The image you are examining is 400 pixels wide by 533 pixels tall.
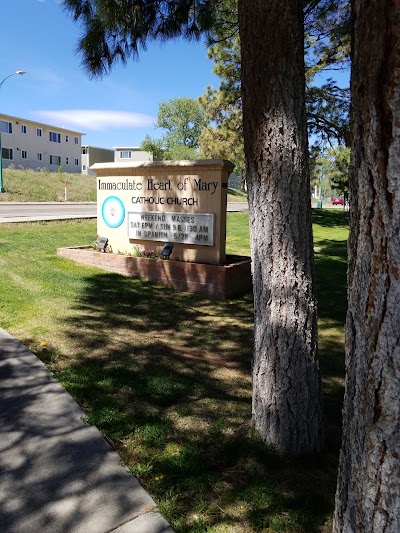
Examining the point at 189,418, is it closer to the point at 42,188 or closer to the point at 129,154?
the point at 42,188

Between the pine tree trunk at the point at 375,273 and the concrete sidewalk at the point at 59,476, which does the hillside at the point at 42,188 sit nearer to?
the concrete sidewalk at the point at 59,476

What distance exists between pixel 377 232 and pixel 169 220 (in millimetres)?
6912

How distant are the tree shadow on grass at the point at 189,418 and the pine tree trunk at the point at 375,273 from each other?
818mm

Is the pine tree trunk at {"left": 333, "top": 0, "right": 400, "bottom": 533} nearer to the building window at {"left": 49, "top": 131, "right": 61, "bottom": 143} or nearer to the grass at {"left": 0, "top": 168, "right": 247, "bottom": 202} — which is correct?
the grass at {"left": 0, "top": 168, "right": 247, "bottom": 202}

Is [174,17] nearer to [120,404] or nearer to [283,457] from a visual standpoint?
[120,404]

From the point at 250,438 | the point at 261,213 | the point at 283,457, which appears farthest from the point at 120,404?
the point at 261,213

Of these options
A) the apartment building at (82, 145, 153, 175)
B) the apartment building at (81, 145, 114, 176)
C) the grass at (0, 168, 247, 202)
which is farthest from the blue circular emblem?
the apartment building at (82, 145, 153, 175)

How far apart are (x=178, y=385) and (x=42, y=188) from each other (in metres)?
32.6

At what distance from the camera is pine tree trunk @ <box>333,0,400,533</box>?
1511 mm

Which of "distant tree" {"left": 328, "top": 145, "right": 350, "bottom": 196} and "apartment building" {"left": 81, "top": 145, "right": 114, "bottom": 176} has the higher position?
"apartment building" {"left": 81, "top": 145, "right": 114, "bottom": 176}

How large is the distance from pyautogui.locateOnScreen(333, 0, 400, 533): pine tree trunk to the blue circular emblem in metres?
7.73

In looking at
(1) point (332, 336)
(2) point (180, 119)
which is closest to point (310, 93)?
(1) point (332, 336)

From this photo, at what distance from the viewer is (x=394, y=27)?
1.46 m

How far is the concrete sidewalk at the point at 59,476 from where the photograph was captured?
234 centimetres
